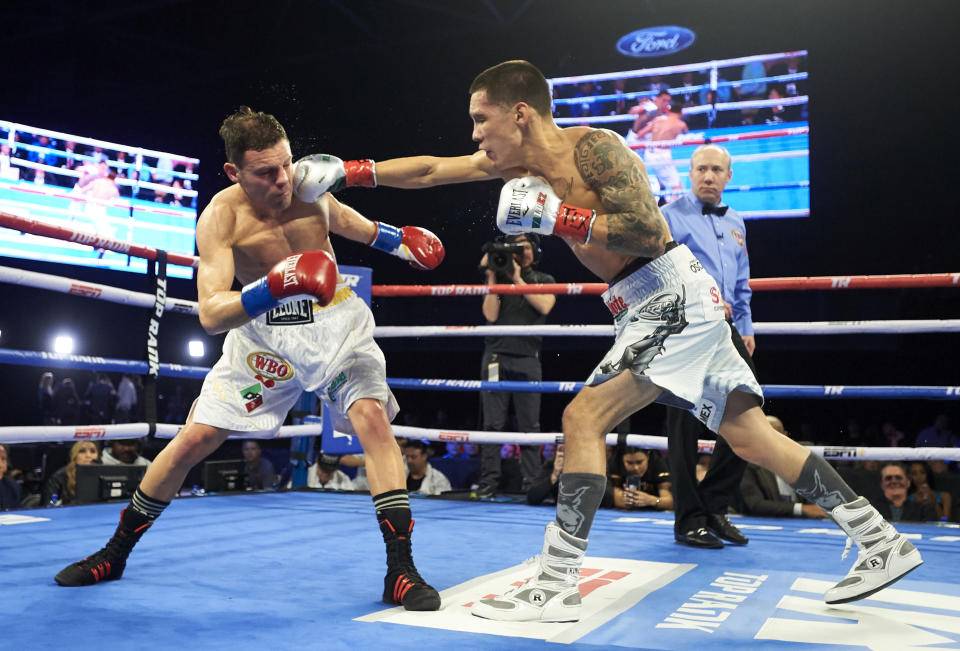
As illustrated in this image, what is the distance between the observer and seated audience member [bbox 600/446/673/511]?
3409 mm

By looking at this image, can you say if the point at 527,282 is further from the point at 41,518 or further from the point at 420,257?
the point at 41,518

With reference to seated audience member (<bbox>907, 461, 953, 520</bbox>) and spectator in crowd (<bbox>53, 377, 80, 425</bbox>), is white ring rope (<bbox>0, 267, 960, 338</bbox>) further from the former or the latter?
spectator in crowd (<bbox>53, 377, 80, 425</bbox>)

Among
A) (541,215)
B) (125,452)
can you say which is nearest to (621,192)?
(541,215)

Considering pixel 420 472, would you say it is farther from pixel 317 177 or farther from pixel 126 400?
pixel 126 400

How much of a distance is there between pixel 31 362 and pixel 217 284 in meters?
1.11

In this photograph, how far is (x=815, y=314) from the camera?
26.7 ft

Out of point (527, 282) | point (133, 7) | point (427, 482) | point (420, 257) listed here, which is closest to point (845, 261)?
point (527, 282)

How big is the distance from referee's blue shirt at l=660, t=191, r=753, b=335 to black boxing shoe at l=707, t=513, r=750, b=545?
0.71 metres

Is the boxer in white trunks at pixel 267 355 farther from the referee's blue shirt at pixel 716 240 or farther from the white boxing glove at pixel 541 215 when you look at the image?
the referee's blue shirt at pixel 716 240

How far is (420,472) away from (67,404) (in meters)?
7.28

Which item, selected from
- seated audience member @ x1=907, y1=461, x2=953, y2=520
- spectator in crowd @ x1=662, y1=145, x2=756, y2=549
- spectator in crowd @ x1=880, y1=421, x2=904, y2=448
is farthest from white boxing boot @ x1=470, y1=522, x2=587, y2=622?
spectator in crowd @ x1=880, y1=421, x2=904, y2=448

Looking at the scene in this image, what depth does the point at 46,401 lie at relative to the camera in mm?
10016

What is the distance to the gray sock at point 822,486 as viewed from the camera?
5.83ft

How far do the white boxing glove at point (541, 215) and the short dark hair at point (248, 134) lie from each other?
24.3 inches
